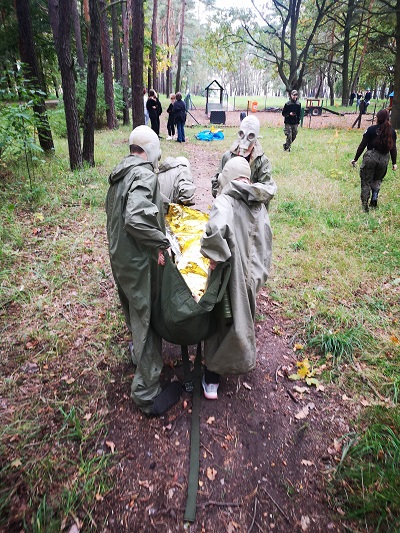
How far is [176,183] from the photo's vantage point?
434 cm

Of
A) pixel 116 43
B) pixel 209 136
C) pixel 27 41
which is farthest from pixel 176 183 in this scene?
pixel 116 43

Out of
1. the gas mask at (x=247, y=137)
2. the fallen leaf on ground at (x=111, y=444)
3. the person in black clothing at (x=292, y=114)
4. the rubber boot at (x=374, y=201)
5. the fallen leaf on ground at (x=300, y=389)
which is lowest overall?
the fallen leaf on ground at (x=300, y=389)

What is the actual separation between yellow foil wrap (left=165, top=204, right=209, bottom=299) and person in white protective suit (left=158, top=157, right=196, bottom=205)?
0.13m

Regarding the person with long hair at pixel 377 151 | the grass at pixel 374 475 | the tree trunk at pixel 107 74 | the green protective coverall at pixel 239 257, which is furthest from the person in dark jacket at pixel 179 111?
the grass at pixel 374 475

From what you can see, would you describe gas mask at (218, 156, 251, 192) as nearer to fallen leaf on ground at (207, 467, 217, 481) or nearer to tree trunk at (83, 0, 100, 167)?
fallen leaf on ground at (207, 467, 217, 481)

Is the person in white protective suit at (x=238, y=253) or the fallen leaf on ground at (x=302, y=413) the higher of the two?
the person in white protective suit at (x=238, y=253)

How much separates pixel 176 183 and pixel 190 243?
1.08m

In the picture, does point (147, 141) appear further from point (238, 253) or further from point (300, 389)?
point (300, 389)

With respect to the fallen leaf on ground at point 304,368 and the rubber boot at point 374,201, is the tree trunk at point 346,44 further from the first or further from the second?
the fallen leaf on ground at point 304,368

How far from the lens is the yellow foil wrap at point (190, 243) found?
322 cm

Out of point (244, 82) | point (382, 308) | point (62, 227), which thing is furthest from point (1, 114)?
point (244, 82)

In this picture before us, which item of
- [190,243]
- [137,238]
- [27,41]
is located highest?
[27,41]

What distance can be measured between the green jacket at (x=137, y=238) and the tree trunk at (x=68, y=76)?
617 centimetres

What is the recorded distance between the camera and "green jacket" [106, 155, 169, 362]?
2.32 meters
